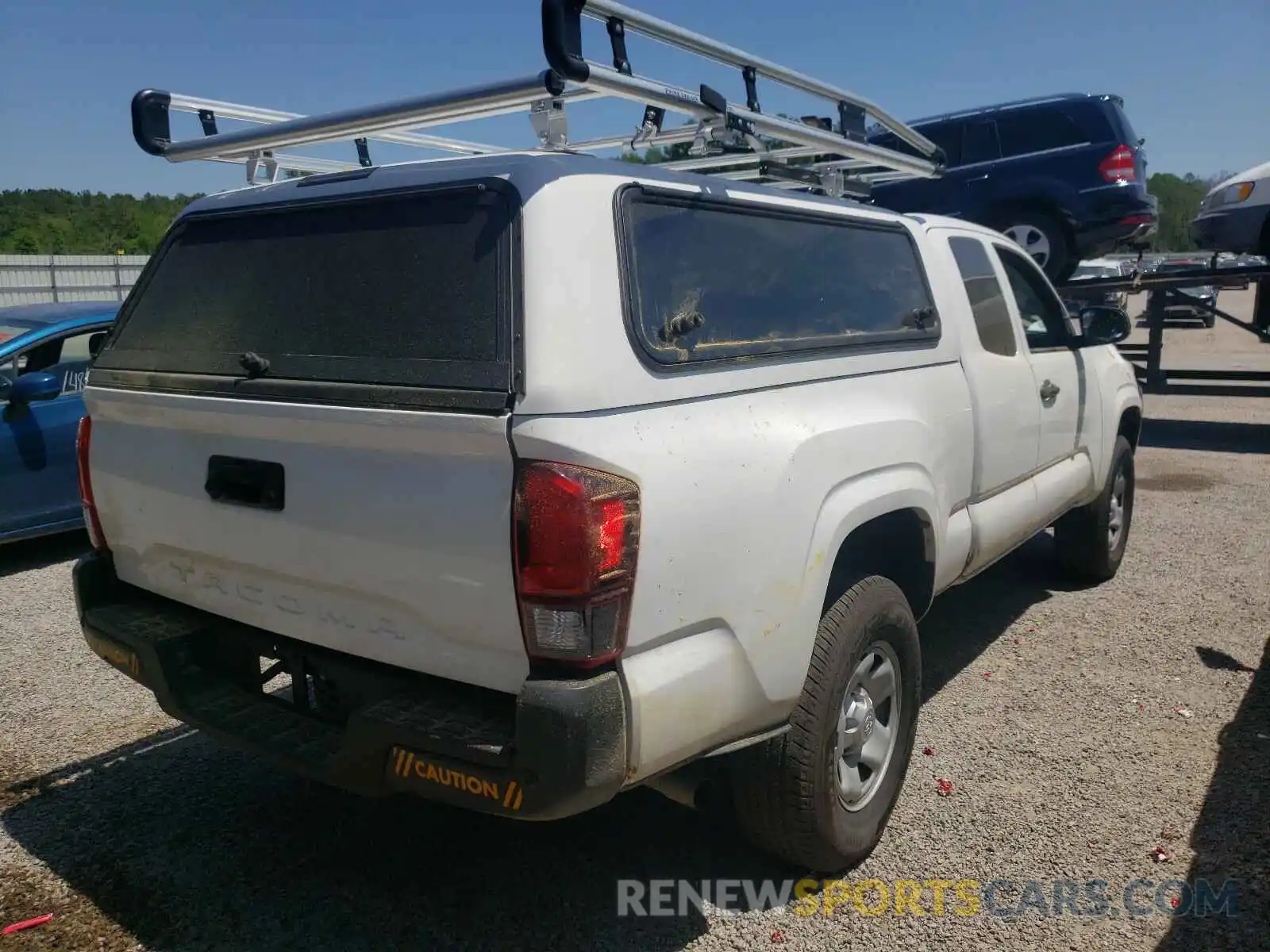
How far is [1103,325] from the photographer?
16.4ft

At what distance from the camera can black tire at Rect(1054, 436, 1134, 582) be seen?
18.5ft

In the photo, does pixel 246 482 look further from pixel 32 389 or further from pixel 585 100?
pixel 32 389

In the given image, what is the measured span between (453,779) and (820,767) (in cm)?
103

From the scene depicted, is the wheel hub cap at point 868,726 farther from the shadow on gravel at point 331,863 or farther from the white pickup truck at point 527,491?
the shadow on gravel at point 331,863

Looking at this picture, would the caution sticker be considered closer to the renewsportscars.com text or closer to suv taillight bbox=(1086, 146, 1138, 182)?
the renewsportscars.com text

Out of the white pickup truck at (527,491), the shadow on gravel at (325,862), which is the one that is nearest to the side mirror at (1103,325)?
the white pickup truck at (527,491)

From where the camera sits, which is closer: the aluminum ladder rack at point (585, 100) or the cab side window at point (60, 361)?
the aluminum ladder rack at point (585, 100)

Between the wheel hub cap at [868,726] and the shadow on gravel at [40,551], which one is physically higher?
Result: the wheel hub cap at [868,726]

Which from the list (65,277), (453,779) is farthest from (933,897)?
(65,277)

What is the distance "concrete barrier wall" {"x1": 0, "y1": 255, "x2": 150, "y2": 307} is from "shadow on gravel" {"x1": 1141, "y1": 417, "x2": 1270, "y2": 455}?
60.1 feet

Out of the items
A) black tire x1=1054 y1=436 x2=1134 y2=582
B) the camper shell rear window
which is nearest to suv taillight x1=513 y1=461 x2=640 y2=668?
the camper shell rear window

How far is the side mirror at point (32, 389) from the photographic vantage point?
5895 millimetres

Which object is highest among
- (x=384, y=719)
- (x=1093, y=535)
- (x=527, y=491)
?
(x=527, y=491)

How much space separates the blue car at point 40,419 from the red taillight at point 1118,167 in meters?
8.89
